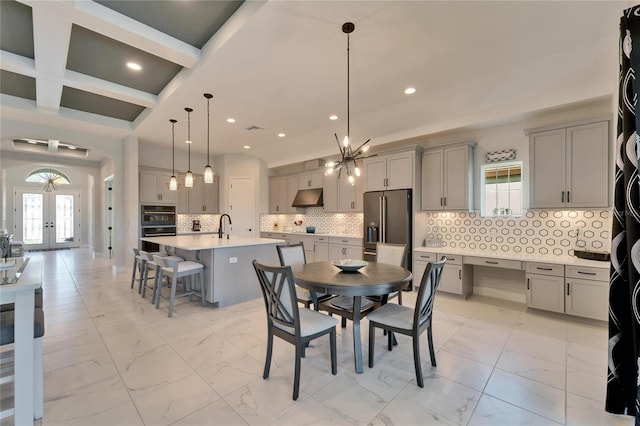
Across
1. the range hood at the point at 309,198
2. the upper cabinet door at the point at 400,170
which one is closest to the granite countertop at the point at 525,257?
the upper cabinet door at the point at 400,170

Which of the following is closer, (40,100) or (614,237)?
(614,237)

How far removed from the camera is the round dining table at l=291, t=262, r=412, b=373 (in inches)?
85.0

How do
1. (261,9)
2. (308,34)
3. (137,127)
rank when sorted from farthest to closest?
1. (137,127)
2. (308,34)
3. (261,9)

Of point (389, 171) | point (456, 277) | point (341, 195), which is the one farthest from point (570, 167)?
point (341, 195)

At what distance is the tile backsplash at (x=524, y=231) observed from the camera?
354cm

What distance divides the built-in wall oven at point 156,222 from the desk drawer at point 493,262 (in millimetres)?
6372

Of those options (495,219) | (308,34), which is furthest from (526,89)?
(308,34)

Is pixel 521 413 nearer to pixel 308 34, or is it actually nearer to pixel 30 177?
pixel 308 34

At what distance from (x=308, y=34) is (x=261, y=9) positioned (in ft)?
1.57

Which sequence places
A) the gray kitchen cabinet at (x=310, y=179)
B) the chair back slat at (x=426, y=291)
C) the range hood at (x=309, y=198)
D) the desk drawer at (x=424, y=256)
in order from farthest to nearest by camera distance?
the gray kitchen cabinet at (x=310, y=179)
the range hood at (x=309, y=198)
the desk drawer at (x=424, y=256)
the chair back slat at (x=426, y=291)

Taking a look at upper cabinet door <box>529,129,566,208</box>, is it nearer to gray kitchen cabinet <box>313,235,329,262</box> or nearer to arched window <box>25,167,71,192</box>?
gray kitchen cabinet <box>313,235,329,262</box>

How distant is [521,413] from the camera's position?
1.82m

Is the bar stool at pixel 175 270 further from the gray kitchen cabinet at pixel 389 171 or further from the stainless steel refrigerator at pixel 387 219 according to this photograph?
the gray kitchen cabinet at pixel 389 171

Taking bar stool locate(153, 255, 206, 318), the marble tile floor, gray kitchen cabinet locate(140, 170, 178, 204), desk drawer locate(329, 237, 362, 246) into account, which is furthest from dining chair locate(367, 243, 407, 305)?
gray kitchen cabinet locate(140, 170, 178, 204)
